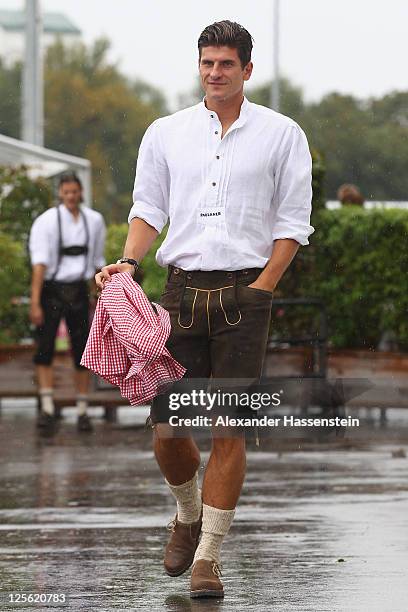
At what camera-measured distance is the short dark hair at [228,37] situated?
647 cm

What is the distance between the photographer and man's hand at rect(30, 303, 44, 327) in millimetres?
13734

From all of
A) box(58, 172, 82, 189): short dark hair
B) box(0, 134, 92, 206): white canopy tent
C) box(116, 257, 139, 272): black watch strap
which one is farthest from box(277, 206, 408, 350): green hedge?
box(116, 257, 139, 272): black watch strap

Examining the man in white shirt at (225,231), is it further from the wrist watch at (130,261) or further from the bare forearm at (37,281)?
the bare forearm at (37,281)

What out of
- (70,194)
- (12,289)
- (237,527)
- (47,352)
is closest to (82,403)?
(47,352)

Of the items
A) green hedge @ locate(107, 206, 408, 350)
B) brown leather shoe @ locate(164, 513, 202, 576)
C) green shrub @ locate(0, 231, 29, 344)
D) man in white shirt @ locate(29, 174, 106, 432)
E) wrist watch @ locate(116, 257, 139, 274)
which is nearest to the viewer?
wrist watch @ locate(116, 257, 139, 274)

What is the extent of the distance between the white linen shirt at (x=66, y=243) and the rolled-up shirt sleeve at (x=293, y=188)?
730cm

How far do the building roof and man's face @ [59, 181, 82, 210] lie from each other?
36462mm

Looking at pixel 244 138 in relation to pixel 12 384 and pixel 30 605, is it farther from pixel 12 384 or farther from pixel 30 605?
pixel 12 384

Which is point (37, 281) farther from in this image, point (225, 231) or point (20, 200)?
point (225, 231)

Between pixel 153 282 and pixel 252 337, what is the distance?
9784 mm

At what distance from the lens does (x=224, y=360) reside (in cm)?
649

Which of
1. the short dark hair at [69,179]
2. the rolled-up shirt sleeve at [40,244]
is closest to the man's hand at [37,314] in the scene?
the rolled-up shirt sleeve at [40,244]

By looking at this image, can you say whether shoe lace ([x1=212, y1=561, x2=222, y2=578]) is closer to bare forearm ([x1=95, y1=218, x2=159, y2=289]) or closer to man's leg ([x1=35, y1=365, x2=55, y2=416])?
bare forearm ([x1=95, y1=218, x2=159, y2=289])

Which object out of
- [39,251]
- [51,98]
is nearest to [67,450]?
[39,251]
